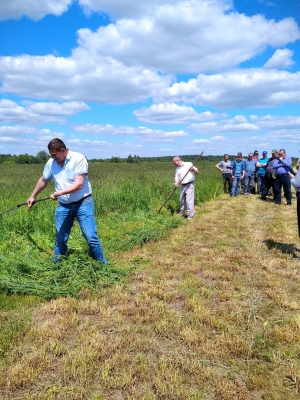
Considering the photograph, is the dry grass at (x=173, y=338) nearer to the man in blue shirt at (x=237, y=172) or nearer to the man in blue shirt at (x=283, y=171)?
the man in blue shirt at (x=283, y=171)

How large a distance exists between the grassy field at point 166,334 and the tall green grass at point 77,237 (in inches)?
8.2

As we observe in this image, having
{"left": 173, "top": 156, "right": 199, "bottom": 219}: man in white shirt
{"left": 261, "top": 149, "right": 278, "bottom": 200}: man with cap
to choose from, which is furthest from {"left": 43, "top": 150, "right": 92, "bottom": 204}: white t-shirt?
{"left": 261, "top": 149, "right": 278, "bottom": 200}: man with cap

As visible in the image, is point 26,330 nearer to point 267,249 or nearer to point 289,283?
point 289,283

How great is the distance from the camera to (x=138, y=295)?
13.5 ft

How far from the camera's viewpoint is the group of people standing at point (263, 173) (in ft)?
35.5

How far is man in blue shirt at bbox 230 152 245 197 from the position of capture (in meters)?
13.4

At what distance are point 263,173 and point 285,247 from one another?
750 centimetres

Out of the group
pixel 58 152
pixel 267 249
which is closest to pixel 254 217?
pixel 267 249

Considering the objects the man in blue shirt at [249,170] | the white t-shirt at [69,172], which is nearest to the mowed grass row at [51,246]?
the white t-shirt at [69,172]

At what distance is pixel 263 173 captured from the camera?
1308cm

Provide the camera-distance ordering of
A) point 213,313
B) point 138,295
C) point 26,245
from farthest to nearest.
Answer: point 26,245 → point 138,295 → point 213,313

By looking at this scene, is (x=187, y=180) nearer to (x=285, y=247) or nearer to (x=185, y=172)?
(x=185, y=172)

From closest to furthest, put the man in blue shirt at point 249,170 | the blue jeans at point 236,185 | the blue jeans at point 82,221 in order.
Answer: the blue jeans at point 82,221, the man in blue shirt at point 249,170, the blue jeans at point 236,185

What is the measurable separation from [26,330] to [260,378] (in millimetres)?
2352
